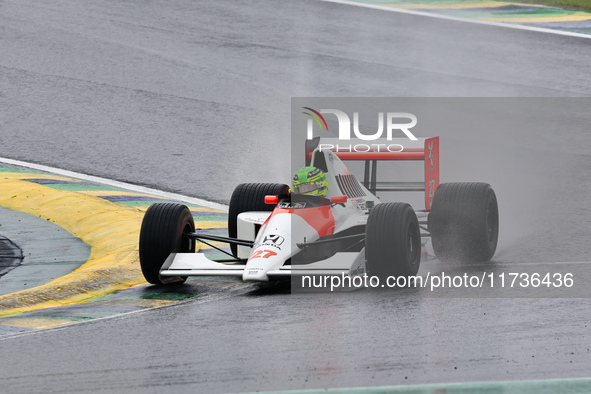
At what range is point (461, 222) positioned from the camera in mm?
9266

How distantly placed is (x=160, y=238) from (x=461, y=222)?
2785 mm

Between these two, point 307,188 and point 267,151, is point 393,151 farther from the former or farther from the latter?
point 267,151

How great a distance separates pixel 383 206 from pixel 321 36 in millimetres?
12577

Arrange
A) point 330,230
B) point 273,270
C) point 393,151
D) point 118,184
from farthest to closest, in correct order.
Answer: point 118,184 < point 393,151 < point 330,230 < point 273,270

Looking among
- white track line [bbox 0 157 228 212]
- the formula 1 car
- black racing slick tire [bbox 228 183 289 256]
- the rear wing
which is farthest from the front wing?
white track line [bbox 0 157 228 212]

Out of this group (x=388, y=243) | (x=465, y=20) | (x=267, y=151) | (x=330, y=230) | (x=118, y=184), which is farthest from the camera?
(x=465, y=20)

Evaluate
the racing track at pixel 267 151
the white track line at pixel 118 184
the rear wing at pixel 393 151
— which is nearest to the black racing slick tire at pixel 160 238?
the racing track at pixel 267 151

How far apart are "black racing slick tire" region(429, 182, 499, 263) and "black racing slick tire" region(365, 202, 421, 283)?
1.19m

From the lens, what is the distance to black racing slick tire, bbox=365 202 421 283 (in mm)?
7996

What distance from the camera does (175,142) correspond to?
14812 mm

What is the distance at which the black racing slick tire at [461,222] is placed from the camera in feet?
30.3

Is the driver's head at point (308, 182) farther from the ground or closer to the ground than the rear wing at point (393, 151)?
closer to the ground

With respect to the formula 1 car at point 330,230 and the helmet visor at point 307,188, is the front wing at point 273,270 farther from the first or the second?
the helmet visor at point 307,188

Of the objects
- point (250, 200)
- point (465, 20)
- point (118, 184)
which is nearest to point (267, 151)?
point (118, 184)
